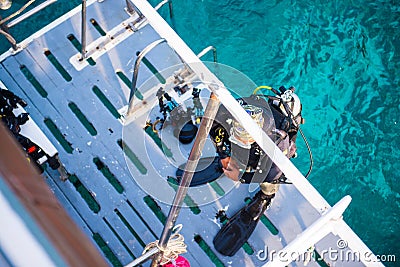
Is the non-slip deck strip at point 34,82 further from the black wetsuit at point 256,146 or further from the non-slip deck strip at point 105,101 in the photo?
the black wetsuit at point 256,146

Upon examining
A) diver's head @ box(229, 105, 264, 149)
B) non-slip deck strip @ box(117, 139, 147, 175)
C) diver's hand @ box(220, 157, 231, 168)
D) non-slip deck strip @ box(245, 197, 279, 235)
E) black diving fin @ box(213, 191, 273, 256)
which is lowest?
non-slip deck strip @ box(245, 197, 279, 235)

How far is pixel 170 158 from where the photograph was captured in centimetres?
463

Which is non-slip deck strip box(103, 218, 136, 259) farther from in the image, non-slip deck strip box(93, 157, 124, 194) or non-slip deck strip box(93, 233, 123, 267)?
non-slip deck strip box(93, 157, 124, 194)

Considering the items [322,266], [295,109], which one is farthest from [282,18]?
[322,266]

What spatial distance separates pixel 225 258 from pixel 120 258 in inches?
31.1

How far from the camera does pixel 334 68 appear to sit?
6043 millimetres

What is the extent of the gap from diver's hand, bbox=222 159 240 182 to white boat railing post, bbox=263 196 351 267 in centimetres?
89

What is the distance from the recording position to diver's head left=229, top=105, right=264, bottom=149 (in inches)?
155

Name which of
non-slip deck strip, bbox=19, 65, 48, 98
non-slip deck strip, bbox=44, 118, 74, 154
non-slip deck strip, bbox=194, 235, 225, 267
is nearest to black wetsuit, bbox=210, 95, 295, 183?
non-slip deck strip, bbox=194, 235, 225, 267

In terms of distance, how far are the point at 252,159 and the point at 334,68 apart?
2259 mm

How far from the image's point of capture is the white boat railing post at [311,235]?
355 centimetres

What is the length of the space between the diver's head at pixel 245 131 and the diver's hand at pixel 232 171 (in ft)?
0.91

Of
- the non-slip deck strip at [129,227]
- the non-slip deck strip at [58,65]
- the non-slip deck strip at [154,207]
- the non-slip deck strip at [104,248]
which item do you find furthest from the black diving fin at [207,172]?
the non-slip deck strip at [58,65]

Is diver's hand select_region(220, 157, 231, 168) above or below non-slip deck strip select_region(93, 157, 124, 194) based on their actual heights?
below
